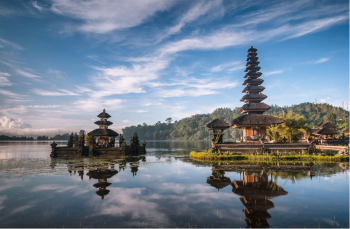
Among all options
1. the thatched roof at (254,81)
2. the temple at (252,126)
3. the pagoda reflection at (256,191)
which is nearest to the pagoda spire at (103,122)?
the temple at (252,126)

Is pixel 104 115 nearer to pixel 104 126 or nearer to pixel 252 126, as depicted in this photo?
pixel 104 126

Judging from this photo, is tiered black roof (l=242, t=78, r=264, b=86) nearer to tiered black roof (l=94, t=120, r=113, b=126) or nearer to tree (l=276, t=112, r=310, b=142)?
Result: tree (l=276, t=112, r=310, b=142)

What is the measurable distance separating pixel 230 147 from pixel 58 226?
26.7 metres

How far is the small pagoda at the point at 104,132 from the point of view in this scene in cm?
4662

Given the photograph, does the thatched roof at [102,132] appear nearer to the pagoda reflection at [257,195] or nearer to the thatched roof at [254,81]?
the thatched roof at [254,81]

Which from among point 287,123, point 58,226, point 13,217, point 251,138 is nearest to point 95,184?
point 13,217

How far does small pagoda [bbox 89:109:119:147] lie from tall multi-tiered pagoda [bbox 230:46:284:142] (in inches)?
1050

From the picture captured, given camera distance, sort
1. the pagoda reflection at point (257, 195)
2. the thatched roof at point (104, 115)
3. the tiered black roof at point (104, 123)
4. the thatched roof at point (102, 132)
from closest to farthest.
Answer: the pagoda reflection at point (257, 195) → the thatched roof at point (102, 132) → the tiered black roof at point (104, 123) → the thatched roof at point (104, 115)

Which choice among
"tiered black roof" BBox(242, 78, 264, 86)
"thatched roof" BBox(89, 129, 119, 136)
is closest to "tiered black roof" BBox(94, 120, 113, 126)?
"thatched roof" BBox(89, 129, 119, 136)

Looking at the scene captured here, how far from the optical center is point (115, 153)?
39.8 m

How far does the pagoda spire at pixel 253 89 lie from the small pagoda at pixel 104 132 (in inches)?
1156

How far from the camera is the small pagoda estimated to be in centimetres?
4662

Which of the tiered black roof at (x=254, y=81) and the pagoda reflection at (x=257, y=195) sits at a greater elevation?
the tiered black roof at (x=254, y=81)

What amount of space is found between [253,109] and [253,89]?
5.74m
